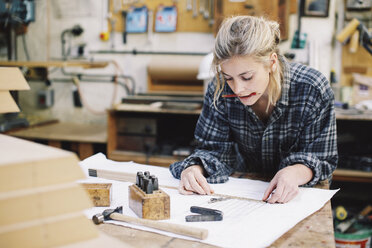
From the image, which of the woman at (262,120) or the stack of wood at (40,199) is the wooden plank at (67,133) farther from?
the stack of wood at (40,199)

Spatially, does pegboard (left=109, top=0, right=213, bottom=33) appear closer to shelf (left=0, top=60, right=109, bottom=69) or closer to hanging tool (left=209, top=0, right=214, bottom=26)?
hanging tool (left=209, top=0, right=214, bottom=26)

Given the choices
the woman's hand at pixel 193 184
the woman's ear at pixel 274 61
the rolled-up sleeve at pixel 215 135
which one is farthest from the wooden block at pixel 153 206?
the woman's ear at pixel 274 61

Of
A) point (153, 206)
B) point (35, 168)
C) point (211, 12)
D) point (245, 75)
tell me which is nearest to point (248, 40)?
point (245, 75)

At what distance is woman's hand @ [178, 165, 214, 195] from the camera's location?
117 centimetres

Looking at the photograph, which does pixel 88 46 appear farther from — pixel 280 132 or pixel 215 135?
pixel 280 132

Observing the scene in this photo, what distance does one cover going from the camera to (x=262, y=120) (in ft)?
4.94

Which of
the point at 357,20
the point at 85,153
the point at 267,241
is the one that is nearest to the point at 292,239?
the point at 267,241

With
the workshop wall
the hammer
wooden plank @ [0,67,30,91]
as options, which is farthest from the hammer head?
the workshop wall

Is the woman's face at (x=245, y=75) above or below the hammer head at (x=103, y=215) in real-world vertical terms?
above

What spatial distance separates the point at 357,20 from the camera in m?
2.76

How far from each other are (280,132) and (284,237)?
2.06 feet

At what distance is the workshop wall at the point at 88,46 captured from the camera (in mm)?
3230

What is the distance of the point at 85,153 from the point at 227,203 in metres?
1.95

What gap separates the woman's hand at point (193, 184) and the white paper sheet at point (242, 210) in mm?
22
